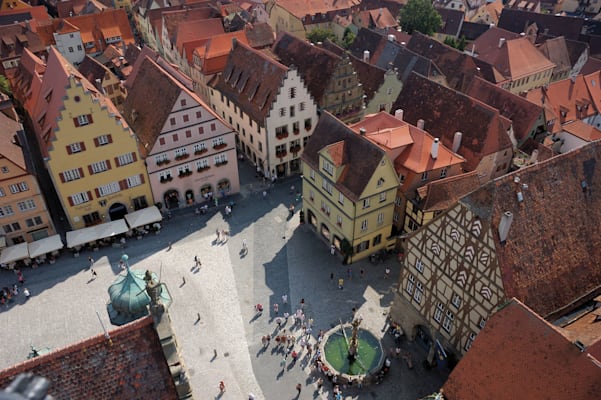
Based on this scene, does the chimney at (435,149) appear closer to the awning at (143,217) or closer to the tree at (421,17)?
the awning at (143,217)

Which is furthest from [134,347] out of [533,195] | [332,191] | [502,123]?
[502,123]

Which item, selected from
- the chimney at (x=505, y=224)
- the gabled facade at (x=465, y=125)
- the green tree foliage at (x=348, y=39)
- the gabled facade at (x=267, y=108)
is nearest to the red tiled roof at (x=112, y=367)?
the chimney at (x=505, y=224)


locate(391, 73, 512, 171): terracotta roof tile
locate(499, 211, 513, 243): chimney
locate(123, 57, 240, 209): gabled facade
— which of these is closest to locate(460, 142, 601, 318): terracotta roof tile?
locate(499, 211, 513, 243): chimney

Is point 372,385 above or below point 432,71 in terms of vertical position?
below

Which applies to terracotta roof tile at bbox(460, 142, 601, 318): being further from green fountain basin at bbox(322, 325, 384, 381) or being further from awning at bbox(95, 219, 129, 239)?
awning at bbox(95, 219, 129, 239)

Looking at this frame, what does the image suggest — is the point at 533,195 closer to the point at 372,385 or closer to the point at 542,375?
the point at 542,375
